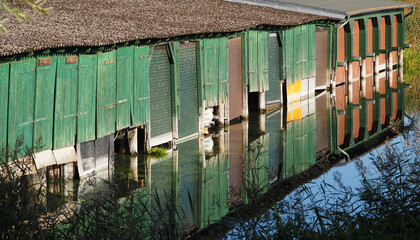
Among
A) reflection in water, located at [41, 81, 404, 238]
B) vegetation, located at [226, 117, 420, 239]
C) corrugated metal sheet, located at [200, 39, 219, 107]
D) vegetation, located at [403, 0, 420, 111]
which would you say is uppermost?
vegetation, located at [403, 0, 420, 111]

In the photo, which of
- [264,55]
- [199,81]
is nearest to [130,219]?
[199,81]

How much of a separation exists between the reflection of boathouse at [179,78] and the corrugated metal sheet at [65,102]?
0.06 ft

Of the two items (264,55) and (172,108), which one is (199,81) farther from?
(264,55)

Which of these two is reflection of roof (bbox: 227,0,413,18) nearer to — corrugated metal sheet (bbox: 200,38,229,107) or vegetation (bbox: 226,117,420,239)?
corrugated metal sheet (bbox: 200,38,229,107)

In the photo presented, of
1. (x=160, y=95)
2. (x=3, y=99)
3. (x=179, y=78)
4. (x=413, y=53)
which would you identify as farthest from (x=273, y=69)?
(x=413, y=53)

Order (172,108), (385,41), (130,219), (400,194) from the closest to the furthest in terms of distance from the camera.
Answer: (130,219)
(400,194)
(172,108)
(385,41)

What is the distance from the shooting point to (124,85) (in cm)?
1513

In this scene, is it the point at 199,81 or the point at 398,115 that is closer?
the point at 199,81

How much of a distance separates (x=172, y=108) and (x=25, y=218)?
9597mm

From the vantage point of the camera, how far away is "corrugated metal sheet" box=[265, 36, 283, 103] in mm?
23422

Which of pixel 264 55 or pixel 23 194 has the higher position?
pixel 264 55

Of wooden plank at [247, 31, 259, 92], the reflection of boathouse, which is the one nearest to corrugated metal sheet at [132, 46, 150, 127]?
the reflection of boathouse

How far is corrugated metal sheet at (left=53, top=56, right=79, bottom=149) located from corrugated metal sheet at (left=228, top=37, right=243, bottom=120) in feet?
25.0

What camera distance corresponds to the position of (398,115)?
22.6 m
